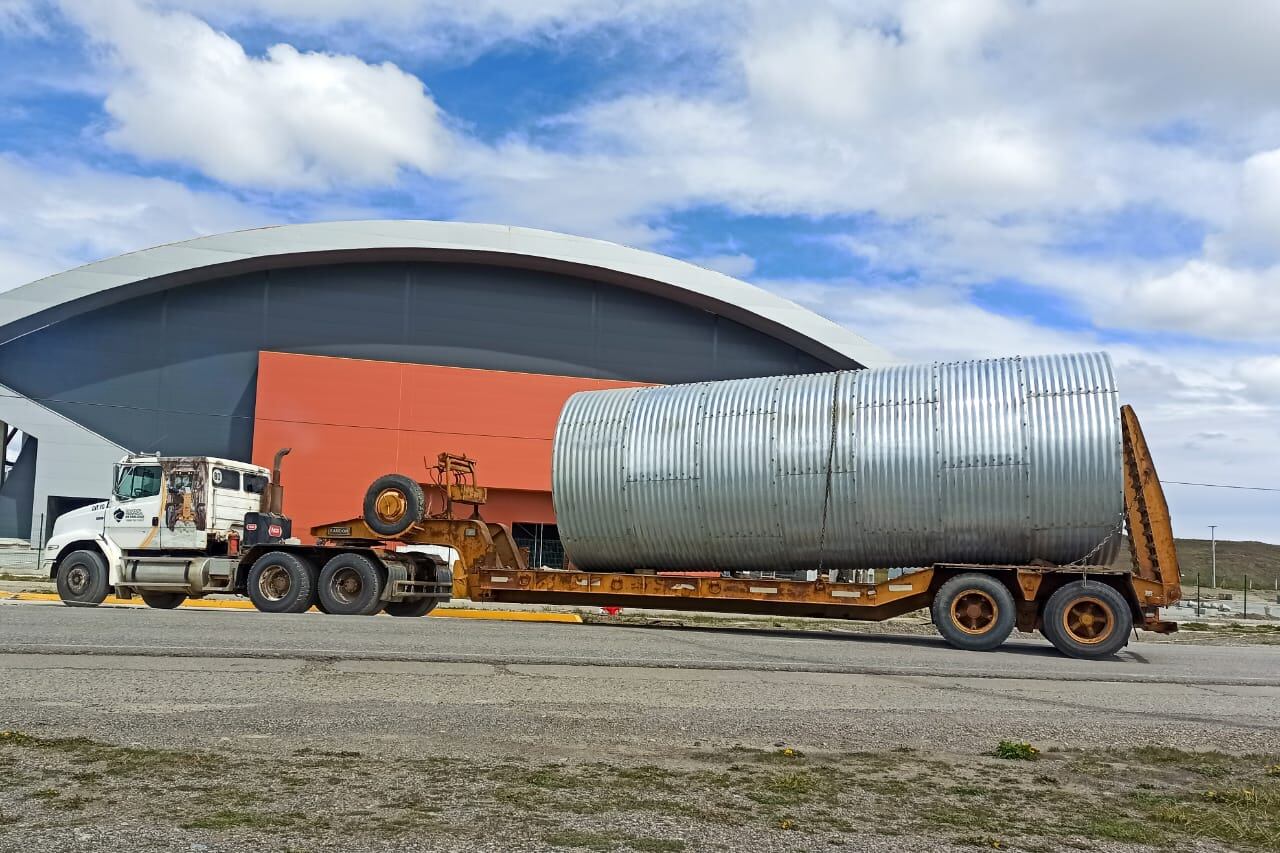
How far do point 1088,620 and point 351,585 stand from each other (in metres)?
11.8

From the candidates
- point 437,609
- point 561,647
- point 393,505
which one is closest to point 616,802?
point 561,647

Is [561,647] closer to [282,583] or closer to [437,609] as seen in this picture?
[282,583]

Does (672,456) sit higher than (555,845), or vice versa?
(672,456)

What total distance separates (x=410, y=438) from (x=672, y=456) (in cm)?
1999

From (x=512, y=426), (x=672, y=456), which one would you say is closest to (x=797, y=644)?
(x=672, y=456)

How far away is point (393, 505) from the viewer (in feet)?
61.8

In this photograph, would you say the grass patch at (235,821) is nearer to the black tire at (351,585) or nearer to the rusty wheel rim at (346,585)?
the black tire at (351,585)

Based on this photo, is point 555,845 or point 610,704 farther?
point 610,704

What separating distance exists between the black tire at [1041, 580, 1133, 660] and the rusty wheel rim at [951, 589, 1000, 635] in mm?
760

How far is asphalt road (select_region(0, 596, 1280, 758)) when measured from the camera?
6.98 m

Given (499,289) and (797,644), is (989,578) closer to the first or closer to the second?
(797,644)

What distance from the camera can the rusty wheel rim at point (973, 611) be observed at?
50.4ft

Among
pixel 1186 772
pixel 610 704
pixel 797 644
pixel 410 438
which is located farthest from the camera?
pixel 410 438

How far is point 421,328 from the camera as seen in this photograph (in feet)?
126
